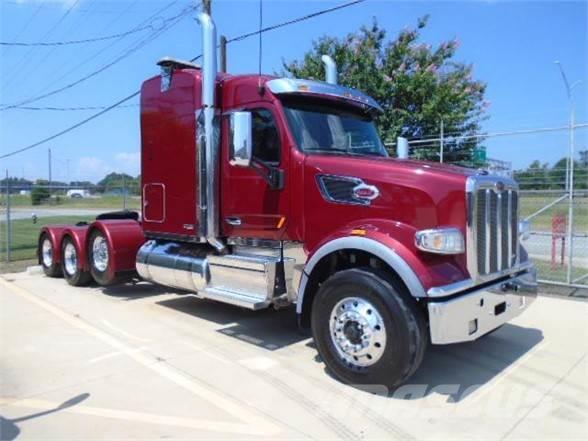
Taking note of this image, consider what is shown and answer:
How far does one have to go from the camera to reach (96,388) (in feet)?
14.7

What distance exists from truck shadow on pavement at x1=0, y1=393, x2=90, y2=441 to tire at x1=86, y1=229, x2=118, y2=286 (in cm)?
401

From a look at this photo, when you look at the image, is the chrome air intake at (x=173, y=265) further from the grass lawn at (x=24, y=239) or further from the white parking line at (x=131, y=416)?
the grass lawn at (x=24, y=239)

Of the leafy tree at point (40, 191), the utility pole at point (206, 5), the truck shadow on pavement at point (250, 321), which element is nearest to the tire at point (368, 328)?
the truck shadow on pavement at point (250, 321)

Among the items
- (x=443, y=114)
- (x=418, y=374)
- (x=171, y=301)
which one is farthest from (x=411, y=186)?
(x=443, y=114)

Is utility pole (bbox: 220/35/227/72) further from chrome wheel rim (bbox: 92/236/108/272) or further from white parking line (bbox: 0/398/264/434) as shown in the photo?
white parking line (bbox: 0/398/264/434)

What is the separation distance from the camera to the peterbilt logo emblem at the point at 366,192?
473 centimetres

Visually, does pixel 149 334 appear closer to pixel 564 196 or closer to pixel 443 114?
pixel 564 196

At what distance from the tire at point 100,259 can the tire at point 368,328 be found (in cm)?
447

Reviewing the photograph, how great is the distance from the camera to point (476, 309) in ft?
14.4

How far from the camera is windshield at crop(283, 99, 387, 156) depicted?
18.1 feet

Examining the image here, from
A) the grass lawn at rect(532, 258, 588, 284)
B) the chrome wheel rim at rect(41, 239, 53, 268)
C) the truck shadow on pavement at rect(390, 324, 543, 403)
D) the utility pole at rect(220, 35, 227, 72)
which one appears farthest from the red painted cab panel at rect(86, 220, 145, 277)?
the utility pole at rect(220, 35, 227, 72)

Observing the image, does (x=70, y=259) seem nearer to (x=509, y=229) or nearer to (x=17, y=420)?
(x=17, y=420)

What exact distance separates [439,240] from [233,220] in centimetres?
274

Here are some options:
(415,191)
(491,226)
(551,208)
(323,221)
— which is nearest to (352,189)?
(323,221)
